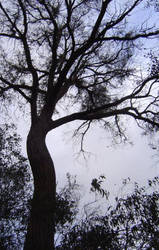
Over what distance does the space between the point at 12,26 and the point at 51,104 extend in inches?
129

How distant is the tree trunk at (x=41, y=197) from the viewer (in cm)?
286

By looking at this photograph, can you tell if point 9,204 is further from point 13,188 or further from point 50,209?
point 50,209

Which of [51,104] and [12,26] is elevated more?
[12,26]

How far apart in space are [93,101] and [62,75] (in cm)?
323

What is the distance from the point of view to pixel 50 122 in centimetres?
493

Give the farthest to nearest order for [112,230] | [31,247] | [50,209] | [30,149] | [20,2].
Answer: [20,2]
[112,230]
[30,149]
[50,209]
[31,247]

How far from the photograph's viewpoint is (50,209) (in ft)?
10.6

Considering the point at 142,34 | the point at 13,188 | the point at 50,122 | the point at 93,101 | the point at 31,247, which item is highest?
the point at 142,34

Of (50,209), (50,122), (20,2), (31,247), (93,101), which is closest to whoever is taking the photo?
(31,247)

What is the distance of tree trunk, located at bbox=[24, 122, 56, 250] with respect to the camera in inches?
113

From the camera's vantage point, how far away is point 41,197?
3.32m

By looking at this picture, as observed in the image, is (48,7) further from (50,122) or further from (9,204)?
(9,204)

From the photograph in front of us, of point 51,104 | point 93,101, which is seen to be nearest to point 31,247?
point 51,104

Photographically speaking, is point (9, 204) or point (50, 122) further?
point (9, 204)
